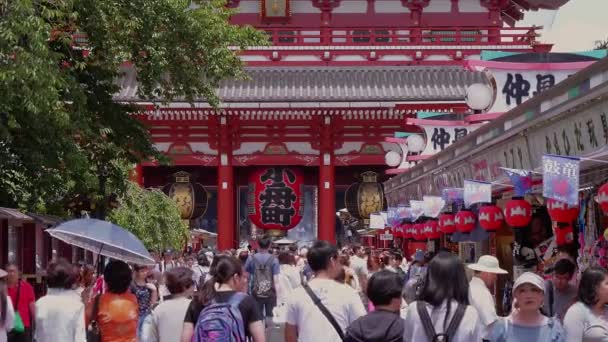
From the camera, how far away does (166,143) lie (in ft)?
111

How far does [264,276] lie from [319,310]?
348 inches

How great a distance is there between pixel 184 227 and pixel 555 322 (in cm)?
2552

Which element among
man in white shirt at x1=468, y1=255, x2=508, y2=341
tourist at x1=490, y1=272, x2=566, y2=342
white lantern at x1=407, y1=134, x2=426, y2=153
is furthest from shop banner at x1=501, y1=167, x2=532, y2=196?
white lantern at x1=407, y1=134, x2=426, y2=153

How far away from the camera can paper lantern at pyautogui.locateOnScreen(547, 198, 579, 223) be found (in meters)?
11.6

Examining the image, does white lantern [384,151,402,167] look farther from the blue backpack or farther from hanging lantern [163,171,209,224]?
the blue backpack

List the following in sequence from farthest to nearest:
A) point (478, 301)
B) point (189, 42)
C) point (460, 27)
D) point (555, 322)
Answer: point (460, 27) < point (189, 42) < point (478, 301) < point (555, 322)

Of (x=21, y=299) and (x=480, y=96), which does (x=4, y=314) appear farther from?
(x=480, y=96)

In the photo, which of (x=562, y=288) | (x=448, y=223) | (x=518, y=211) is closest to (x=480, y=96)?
(x=448, y=223)

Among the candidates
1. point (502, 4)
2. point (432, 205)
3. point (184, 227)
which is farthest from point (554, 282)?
point (502, 4)

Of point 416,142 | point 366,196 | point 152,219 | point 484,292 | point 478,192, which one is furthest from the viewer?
point 366,196

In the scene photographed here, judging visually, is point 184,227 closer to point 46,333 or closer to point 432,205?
point 432,205

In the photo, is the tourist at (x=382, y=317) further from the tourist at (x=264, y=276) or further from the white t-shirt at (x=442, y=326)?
the tourist at (x=264, y=276)

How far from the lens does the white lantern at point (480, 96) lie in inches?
742

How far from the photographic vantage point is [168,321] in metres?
8.28
